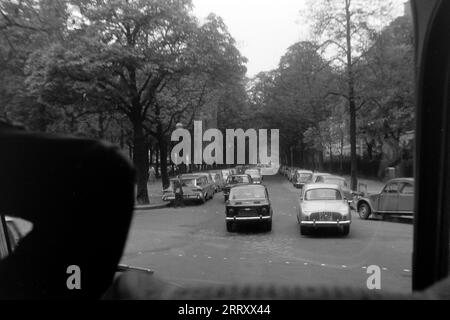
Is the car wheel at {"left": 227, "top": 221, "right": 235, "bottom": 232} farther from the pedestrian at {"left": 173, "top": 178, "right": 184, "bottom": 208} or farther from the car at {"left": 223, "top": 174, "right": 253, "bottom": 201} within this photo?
the pedestrian at {"left": 173, "top": 178, "right": 184, "bottom": 208}

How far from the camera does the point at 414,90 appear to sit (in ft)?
6.49

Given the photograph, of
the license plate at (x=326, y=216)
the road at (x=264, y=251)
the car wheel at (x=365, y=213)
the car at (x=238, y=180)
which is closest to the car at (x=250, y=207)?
the road at (x=264, y=251)

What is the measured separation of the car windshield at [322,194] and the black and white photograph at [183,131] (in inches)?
167

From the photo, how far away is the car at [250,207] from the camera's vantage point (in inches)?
410

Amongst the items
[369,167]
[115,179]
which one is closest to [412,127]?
[369,167]

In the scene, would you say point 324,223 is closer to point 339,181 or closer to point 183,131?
point 339,181

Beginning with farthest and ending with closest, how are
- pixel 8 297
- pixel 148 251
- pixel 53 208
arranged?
pixel 148 251, pixel 8 297, pixel 53 208

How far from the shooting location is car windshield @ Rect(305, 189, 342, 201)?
29.2ft

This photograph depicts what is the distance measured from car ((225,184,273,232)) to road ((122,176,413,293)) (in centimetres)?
29

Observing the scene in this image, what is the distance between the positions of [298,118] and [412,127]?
68.3 inches

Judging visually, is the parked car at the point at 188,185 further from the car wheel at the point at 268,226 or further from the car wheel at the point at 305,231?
the car wheel at the point at 268,226

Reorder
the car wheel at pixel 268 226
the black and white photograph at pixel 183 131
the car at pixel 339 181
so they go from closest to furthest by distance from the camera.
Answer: the black and white photograph at pixel 183 131 → the car at pixel 339 181 → the car wheel at pixel 268 226

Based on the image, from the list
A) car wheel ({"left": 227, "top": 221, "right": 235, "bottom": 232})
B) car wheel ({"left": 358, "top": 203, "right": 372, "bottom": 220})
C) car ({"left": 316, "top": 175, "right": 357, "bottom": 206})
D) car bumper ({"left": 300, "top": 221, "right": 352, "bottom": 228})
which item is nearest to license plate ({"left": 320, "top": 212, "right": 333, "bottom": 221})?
car bumper ({"left": 300, "top": 221, "right": 352, "bottom": 228})
